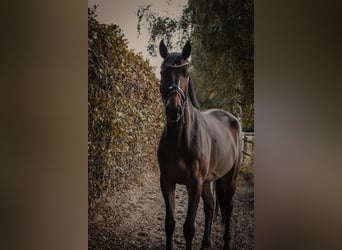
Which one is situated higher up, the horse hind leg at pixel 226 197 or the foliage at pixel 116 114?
the foliage at pixel 116 114

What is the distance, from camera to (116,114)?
1.93 m

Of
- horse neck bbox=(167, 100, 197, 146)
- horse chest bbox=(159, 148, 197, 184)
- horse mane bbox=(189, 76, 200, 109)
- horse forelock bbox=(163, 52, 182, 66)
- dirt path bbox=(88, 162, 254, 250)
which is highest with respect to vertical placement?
horse forelock bbox=(163, 52, 182, 66)

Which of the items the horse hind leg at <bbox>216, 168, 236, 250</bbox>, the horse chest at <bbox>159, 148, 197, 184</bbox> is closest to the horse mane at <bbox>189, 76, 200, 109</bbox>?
the horse chest at <bbox>159, 148, 197, 184</bbox>

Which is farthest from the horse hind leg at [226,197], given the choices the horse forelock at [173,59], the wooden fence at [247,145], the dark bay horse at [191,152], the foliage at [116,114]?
the horse forelock at [173,59]

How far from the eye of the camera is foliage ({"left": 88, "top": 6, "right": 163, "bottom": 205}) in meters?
1.92

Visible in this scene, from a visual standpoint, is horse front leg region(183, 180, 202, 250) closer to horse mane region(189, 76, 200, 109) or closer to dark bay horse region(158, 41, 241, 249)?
dark bay horse region(158, 41, 241, 249)

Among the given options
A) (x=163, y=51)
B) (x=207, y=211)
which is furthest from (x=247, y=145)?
(x=163, y=51)

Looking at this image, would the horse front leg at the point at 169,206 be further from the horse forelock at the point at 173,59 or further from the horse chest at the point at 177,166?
the horse forelock at the point at 173,59

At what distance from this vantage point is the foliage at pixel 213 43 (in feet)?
6.39

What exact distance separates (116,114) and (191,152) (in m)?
0.41

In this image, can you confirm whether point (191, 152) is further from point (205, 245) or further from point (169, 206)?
point (205, 245)

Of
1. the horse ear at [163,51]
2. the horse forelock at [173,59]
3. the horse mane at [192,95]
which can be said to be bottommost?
the horse mane at [192,95]
